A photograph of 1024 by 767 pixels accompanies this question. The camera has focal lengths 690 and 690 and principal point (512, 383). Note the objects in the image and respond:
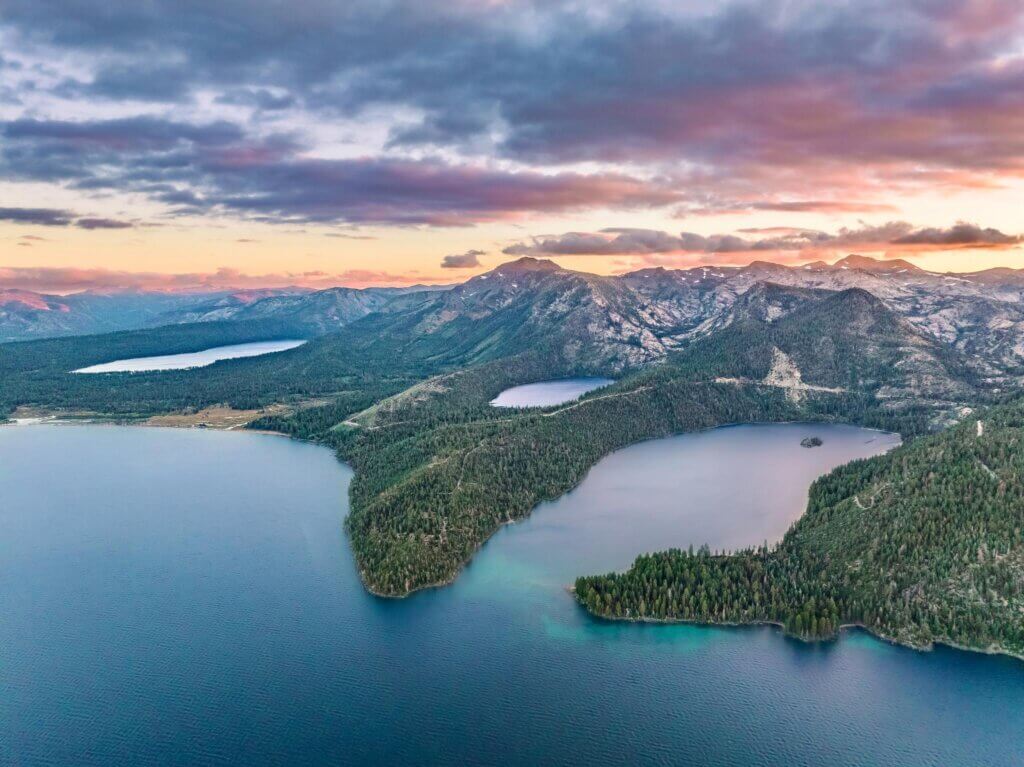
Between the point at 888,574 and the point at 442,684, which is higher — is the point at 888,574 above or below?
above

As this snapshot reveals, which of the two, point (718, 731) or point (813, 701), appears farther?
point (813, 701)

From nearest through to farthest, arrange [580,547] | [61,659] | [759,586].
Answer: [61,659] → [759,586] → [580,547]

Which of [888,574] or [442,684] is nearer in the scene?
[442,684]

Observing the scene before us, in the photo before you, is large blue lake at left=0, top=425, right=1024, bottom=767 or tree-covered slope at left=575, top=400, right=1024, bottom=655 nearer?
large blue lake at left=0, top=425, right=1024, bottom=767

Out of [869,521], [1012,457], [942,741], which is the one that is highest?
[1012,457]

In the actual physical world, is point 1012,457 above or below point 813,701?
above

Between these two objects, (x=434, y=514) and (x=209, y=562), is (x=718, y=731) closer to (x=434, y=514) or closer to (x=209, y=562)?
(x=434, y=514)

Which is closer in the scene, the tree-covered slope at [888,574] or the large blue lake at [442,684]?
the large blue lake at [442,684]

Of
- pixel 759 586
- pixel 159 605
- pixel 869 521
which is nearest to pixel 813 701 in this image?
pixel 759 586
